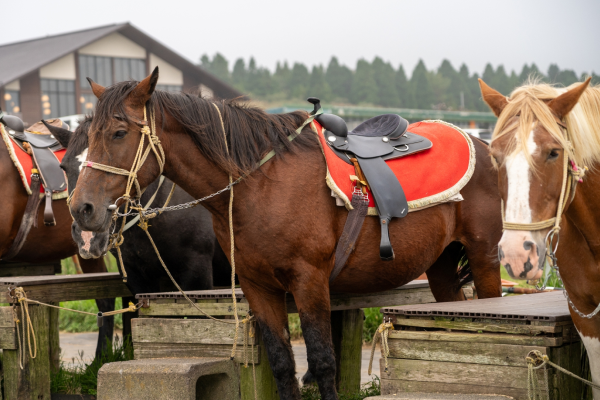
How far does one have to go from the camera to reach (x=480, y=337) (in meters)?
3.31

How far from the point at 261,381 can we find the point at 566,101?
8.08ft

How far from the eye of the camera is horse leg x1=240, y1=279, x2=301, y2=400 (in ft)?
12.3

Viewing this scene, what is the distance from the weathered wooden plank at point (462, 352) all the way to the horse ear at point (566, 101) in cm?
116

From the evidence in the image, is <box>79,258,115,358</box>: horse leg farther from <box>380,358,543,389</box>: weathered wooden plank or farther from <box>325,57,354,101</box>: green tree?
<box>325,57,354,101</box>: green tree

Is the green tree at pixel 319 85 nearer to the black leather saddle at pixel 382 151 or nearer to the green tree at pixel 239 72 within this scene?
the green tree at pixel 239 72

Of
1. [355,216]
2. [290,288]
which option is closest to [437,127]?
[355,216]

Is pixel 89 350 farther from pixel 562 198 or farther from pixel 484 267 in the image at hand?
pixel 562 198

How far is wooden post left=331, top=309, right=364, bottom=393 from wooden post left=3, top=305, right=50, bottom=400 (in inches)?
86.1

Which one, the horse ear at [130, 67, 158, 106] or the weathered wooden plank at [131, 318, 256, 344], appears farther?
the weathered wooden plank at [131, 318, 256, 344]

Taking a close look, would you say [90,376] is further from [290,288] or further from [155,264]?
[290,288]

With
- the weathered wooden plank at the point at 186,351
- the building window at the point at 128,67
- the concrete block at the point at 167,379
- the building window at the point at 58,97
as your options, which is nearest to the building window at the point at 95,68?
the building window at the point at 128,67

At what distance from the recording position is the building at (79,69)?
28422 mm

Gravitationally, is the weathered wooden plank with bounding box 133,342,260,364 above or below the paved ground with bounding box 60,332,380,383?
above

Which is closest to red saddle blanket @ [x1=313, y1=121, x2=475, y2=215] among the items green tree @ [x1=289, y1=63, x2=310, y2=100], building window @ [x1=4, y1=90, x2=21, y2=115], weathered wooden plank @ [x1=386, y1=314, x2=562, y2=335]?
weathered wooden plank @ [x1=386, y1=314, x2=562, y2=335]
